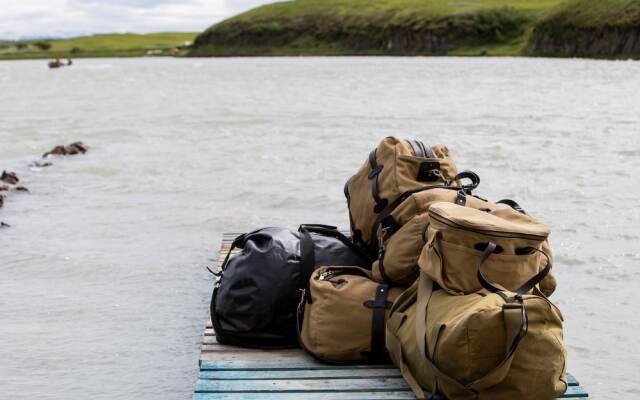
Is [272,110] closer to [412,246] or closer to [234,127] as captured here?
[234,127]

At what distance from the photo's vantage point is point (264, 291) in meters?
5.95

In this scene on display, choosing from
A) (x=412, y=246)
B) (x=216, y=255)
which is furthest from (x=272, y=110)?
(x=412, y=246)

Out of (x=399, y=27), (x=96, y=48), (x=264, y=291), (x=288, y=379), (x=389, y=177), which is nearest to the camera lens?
(x=288, y=379)

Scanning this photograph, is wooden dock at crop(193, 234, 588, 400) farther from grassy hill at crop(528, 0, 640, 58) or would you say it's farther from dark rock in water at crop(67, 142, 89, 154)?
grassy hill at crop(528, 0, 640, 58)

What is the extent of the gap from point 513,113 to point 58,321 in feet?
78.9

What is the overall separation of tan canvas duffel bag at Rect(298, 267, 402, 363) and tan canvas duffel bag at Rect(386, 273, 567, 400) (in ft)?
2.43

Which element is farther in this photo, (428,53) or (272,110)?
(428,53)

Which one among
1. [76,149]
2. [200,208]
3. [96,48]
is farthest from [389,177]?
[96,48]

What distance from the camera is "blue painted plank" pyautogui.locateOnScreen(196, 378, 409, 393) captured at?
5.14 metres

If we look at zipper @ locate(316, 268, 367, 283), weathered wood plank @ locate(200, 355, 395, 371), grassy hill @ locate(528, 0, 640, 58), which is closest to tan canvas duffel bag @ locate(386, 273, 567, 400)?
weathered wood plank @ locate(200, 355, 395, 371)

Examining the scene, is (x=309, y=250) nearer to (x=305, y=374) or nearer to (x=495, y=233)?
(x=305, y=374)

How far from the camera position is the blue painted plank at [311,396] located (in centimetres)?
501

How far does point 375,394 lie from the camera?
5.09 meters

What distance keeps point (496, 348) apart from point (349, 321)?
4.03ft
